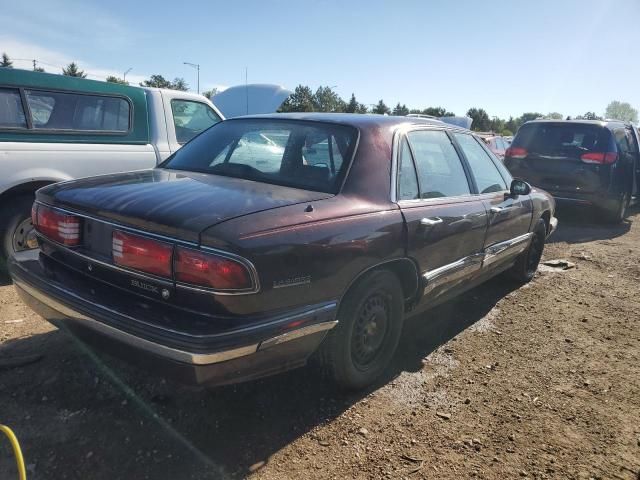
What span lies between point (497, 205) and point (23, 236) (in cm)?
417

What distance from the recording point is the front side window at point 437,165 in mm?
3233

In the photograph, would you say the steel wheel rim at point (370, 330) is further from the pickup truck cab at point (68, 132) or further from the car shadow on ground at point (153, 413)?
the pickup truck cab at point (68, 132)

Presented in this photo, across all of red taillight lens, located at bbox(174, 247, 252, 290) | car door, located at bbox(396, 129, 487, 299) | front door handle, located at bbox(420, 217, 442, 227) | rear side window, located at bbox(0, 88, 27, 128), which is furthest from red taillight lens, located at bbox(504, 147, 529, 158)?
red taillight lens, located at bbox(174, 247, 252, 290)

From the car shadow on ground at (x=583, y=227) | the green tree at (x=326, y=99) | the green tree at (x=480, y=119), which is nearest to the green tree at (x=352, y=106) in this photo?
the green tree at (x=326, y=99)

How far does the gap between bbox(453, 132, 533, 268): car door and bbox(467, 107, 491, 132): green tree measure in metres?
58.0

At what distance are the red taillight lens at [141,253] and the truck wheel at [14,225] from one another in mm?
2519

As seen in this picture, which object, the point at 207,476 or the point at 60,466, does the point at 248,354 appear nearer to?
the point at 207,476

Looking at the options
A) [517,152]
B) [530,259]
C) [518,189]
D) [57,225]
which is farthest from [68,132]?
[517,152]

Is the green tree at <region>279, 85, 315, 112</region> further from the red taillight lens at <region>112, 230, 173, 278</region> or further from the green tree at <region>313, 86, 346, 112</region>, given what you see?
the red taillight lens at <region>112, 230, 173, 278</region>

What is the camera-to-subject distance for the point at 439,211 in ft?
10.4

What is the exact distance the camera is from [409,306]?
3176mm

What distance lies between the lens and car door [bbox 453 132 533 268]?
384 centimetres

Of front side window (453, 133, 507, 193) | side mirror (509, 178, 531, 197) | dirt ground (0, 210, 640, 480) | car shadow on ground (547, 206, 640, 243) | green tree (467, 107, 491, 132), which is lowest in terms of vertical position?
dirt ground (0, 210, 640, 480)

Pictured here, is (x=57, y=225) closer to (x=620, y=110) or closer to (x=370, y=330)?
(x=370, y=330)
